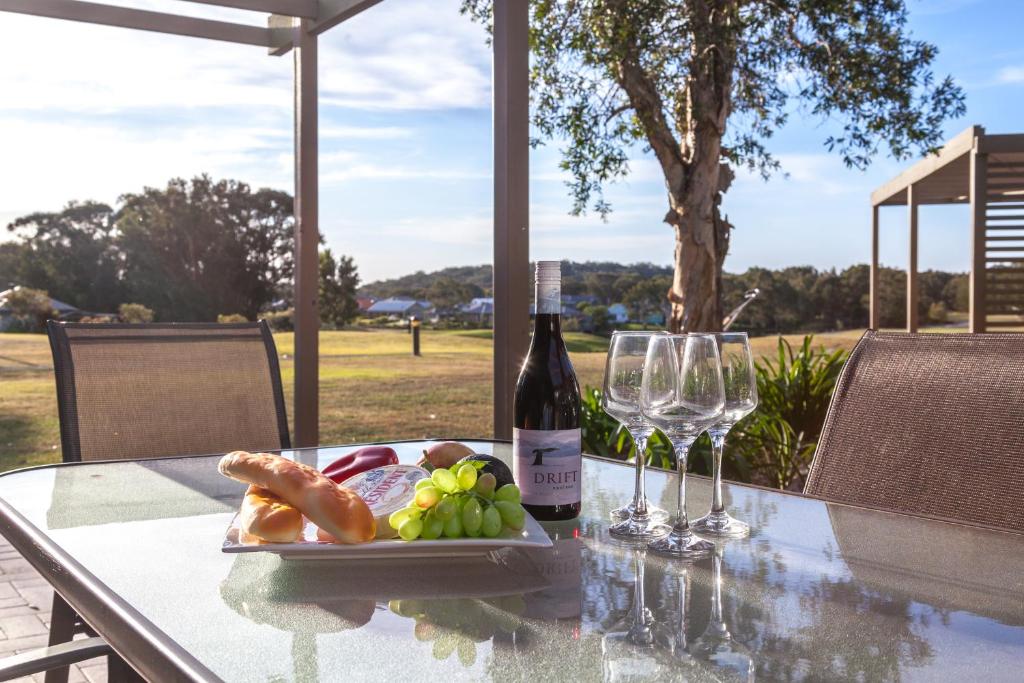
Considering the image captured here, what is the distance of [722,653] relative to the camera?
0.68 metres

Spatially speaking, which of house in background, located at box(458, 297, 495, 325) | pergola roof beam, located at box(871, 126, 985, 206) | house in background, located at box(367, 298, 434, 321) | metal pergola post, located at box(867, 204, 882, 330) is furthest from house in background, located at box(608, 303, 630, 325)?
pergola roof beam, located at box(871, 126, 985, 206)

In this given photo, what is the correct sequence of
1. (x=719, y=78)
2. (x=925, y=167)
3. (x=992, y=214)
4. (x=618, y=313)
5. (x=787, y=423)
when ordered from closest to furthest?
1. (x=787, y=423)
2. (x=719, y=78)
3. (x=992, y=214)
4. (x=925, y=167)
5. (x=618, y=313)

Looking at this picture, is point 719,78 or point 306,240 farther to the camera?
point 719,78

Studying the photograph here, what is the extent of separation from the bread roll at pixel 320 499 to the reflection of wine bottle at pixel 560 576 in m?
0.18

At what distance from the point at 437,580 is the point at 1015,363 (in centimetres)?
90

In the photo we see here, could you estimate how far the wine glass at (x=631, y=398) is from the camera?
39.6 inches

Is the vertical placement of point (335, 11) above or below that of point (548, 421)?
above

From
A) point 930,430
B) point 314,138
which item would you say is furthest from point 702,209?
point 930,430

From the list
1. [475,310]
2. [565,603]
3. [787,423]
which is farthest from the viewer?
[475,310]

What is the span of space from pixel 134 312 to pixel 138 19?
466 cm

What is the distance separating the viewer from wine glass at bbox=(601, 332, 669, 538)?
100cm

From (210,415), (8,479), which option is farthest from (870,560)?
(210,415)

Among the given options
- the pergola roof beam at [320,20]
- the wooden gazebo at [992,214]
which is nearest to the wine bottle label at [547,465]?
the pergola roof beam at [320,20]

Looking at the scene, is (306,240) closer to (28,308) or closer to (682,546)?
(682,546)
